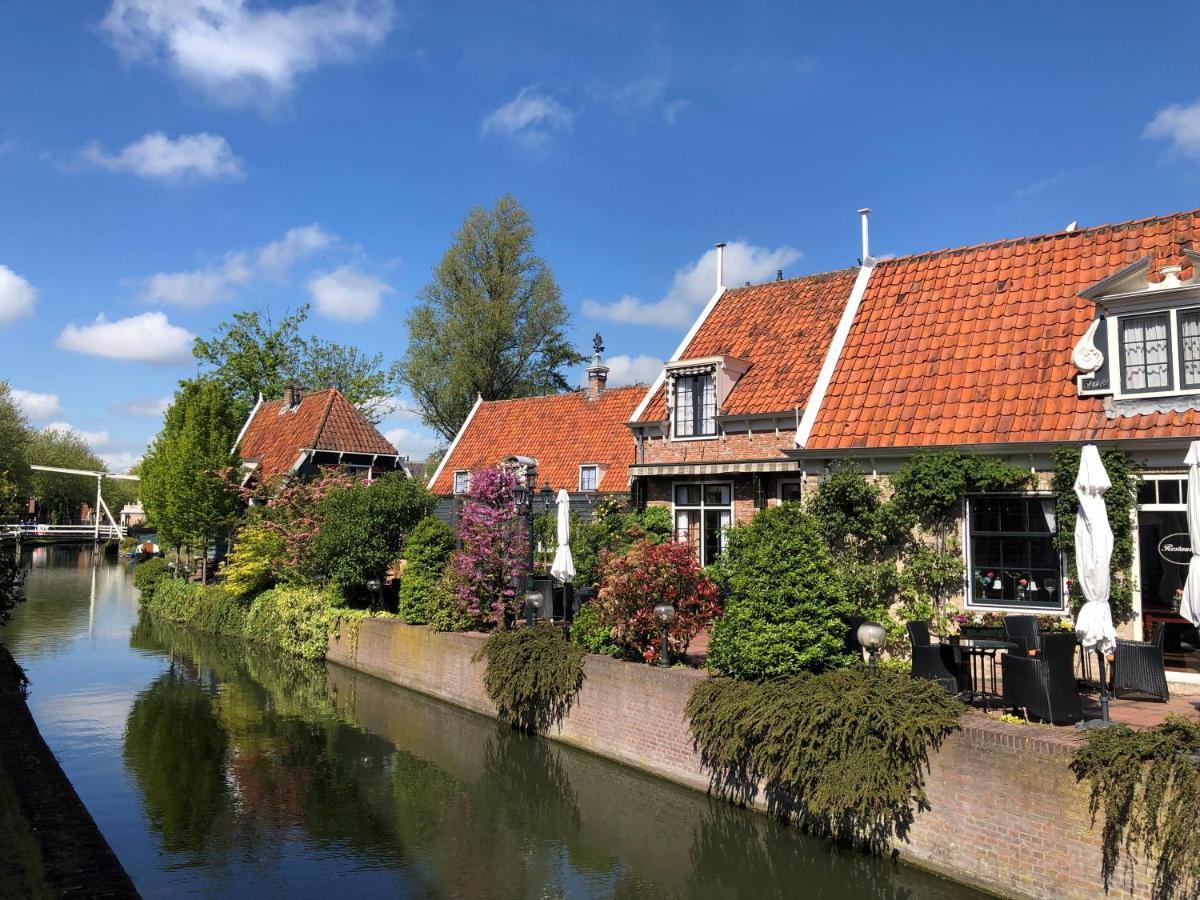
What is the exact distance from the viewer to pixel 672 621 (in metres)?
12.2

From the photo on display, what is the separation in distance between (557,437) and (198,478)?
13062 mm

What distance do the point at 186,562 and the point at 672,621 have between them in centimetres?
3008

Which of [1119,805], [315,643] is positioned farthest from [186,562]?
[1119,805]

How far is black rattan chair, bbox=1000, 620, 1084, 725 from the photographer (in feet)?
28.1

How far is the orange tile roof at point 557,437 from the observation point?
28625 mm

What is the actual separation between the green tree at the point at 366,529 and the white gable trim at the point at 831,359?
1031cm

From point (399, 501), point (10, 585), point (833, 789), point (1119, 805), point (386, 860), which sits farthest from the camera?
point (399, 501)

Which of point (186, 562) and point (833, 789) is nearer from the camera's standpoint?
point (833, 789)

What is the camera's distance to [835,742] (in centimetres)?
874

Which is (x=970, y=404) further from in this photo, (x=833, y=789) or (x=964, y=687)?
(x=833, y=789)

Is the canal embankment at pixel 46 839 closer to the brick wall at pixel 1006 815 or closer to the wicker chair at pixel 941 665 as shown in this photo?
the brick wall at pixel 1006 815

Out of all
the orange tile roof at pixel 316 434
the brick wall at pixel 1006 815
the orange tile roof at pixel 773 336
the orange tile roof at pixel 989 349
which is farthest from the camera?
the orange tile roof at pixel 316 434

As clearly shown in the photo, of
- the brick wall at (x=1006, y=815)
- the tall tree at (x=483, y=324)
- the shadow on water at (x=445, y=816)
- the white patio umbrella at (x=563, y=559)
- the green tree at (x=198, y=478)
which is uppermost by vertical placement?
the tall tree at (x=483, y=324)

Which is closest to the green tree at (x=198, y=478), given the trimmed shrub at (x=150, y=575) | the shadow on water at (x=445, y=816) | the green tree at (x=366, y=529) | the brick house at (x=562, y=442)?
the trimmed shrub at (x=150, y=575)
